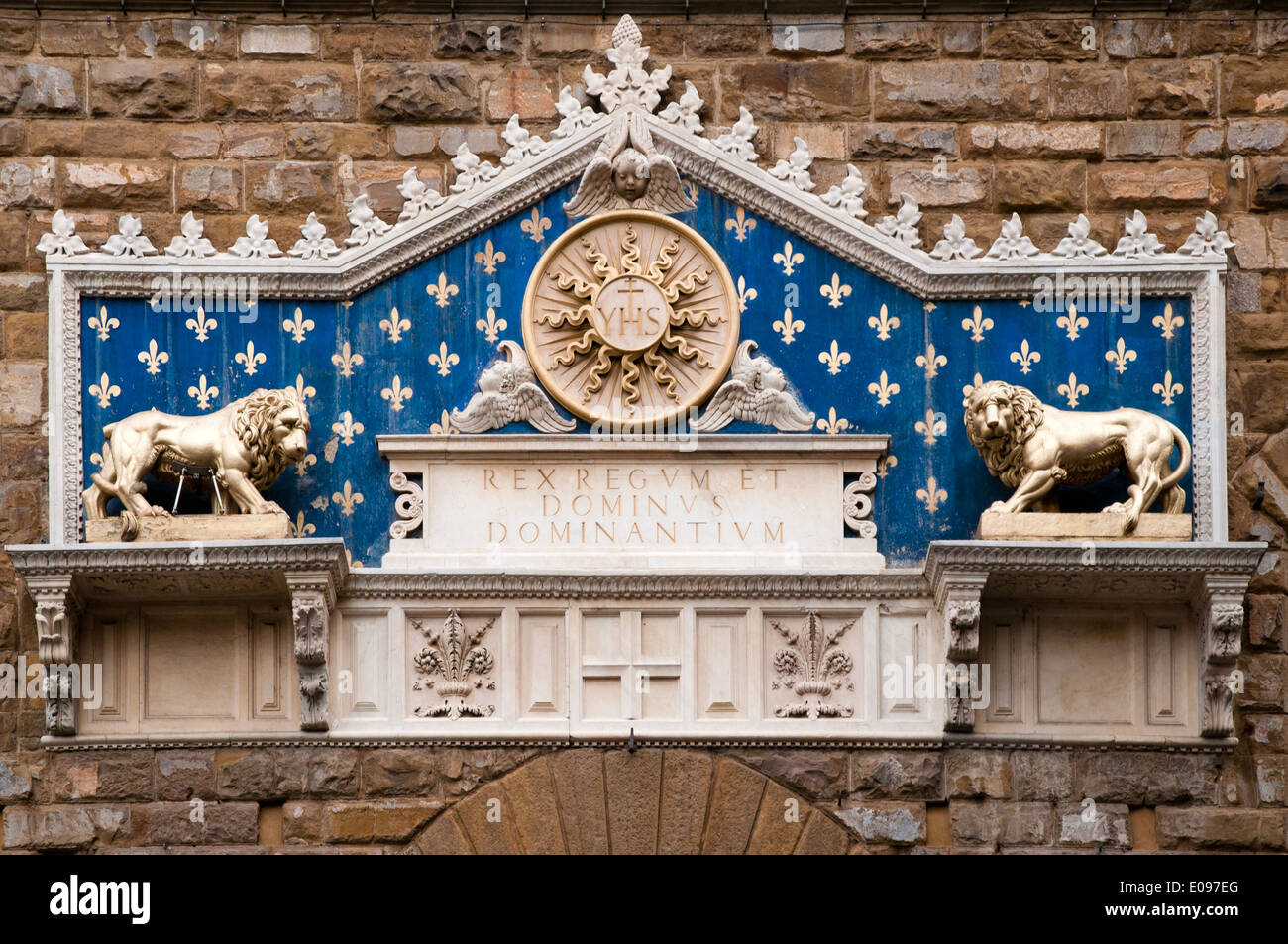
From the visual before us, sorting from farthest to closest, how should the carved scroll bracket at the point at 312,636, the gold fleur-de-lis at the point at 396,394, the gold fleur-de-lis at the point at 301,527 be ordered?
the gold fleur-de-lis at the point at 396,394, the gold fleur-de-lis at the point at 301,527, the carved scroll bracket at the point at 312,636

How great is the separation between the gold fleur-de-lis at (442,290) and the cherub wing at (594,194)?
2.60ft

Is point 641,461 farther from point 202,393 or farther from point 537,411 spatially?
point 202,393

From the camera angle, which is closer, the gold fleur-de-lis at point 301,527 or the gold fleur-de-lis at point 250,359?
the gold fleur-de-lis at point 301,527

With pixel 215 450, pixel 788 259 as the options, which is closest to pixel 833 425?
pixel 788 259

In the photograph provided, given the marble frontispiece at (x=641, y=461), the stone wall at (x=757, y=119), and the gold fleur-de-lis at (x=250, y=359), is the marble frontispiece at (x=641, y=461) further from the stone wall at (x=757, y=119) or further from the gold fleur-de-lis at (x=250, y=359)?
the stone wall at (x=757, y=119)

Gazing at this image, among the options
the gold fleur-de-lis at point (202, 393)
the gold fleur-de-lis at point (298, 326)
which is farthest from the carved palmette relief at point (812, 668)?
the gold fleur-de-lis at point (202, 393)

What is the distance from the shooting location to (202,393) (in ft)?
46.0

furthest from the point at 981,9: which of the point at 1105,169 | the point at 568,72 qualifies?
the point at 568,72

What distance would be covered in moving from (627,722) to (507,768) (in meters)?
0.70

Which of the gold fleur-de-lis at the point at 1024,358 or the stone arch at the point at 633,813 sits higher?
the gold fleur-de-lis at the point at 1024,358

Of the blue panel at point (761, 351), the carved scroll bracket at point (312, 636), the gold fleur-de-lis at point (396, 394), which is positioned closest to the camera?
the carved scroll bracket at point (312, 636)

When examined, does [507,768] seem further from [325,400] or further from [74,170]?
[74,170]

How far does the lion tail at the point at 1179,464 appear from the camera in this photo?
535 inches

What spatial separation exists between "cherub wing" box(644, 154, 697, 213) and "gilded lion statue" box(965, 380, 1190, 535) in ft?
6.76
